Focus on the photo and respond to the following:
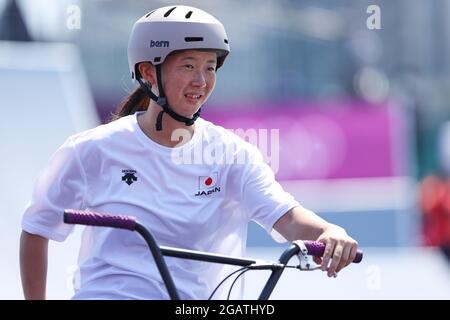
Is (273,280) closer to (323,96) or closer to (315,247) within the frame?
(315,247)

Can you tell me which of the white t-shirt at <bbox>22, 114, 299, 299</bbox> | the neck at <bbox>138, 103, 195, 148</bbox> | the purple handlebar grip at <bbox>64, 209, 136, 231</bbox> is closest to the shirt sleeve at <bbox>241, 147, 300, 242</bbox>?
the white t-shirt at <bbox>22, 114, 299, 299</bbox>

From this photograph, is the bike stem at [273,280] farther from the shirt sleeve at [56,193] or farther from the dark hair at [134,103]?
the dark hair at [134,103]

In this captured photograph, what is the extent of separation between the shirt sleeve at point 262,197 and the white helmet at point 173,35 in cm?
45

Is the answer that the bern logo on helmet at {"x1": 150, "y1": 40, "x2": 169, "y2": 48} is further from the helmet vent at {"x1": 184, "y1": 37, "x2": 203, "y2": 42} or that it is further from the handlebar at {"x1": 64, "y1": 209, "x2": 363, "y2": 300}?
the handlebar at {"x1": 64, "y1": 209, "x2": 363, "y2": 300}

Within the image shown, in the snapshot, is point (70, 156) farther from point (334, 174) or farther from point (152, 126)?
point (334, 174)

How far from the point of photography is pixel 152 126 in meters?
4.56

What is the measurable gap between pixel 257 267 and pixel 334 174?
841cm

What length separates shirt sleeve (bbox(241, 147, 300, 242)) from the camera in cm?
442

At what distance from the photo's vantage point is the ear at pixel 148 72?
4801 mm

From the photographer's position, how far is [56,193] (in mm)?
A: 4391

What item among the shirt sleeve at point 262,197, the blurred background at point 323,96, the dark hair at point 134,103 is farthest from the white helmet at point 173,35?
the blurred background at point 323,96

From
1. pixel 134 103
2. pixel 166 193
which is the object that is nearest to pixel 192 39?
pixel 134 103

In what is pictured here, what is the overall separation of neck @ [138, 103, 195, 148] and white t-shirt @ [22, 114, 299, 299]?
0.04 metres
